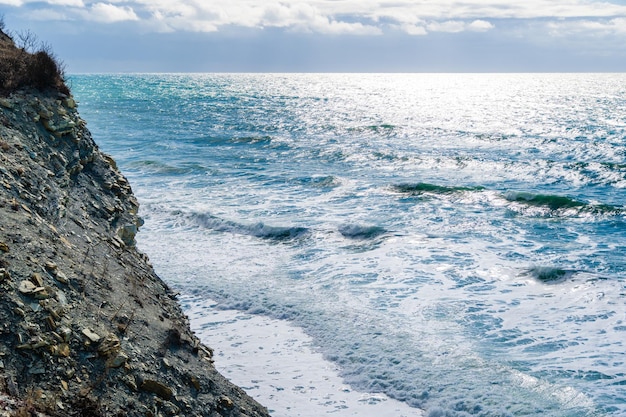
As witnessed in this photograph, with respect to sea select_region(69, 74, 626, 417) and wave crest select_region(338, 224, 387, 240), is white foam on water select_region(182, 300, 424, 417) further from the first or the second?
wave crest select_region(338, 224, 387, 240)

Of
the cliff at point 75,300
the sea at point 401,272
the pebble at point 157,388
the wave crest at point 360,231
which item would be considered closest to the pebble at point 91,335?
the cliff at point 75,300

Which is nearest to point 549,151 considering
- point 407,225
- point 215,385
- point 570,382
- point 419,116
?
point 407,225

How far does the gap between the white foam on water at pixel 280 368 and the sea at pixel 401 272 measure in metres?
0.04

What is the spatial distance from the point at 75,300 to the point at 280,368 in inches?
220

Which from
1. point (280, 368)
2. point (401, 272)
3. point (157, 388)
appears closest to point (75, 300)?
point (157, 388)

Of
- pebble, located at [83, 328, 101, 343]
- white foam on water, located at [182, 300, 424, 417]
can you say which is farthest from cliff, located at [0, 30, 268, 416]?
white foam on water, located at [182, 300, 424, 417]

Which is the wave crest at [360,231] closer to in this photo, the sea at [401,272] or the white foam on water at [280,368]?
the sea at [401,272]

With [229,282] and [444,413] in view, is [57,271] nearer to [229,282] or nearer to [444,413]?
[444,413]

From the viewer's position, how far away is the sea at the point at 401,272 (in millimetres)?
11328

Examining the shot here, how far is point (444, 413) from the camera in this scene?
10.3 meters

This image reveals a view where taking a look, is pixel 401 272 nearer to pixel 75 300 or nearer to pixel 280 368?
pixel 280 368

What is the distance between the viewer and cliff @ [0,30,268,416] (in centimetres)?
602

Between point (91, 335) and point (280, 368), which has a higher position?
point (91, 335)

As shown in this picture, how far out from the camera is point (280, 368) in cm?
1185
